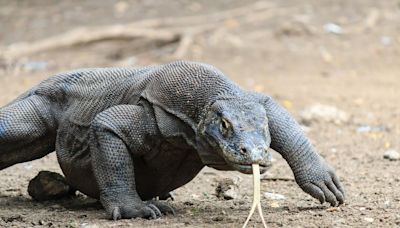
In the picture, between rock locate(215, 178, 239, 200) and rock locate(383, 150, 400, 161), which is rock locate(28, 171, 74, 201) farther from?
rock locate(383, 150, 400, 161)

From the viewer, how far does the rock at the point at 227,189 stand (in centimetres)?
518

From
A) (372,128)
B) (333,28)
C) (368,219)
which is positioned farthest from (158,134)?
(333,28)

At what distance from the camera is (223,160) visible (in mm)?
4145

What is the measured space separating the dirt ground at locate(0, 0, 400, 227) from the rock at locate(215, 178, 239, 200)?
67 mm

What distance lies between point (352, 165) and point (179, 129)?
2.32 metres

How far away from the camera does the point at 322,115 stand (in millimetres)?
8523

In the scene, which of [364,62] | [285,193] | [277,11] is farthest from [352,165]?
[277,11]

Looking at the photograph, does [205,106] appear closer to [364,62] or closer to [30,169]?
[30,169]

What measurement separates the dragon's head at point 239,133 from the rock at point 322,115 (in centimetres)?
416

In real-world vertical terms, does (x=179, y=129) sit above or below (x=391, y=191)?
above

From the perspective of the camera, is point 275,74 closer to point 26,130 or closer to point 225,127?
point 26,130

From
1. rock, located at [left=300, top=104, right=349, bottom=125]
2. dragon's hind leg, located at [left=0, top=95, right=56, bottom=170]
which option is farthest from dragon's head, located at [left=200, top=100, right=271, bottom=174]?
rock, located at [left=300, top=104, right=349, bottom=125]

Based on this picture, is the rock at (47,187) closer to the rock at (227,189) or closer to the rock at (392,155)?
the rock at (227,189)

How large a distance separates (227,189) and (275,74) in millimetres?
6478
